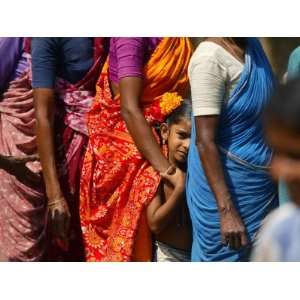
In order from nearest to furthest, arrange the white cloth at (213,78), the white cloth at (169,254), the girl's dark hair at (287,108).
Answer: the girl's dark hair at (287,108), the white cloth at (213,78), the white cloth at (169,254)

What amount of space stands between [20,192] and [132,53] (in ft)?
3.26

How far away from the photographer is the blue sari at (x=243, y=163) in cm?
445

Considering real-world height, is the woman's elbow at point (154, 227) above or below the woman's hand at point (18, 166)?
below

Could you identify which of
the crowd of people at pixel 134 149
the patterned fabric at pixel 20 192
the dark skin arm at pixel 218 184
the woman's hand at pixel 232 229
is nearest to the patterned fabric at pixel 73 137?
the crowd of people at pixel 134 149

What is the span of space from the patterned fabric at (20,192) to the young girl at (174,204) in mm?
653

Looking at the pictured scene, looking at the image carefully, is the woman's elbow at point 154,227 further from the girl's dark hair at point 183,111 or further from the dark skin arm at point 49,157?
the girl's dark hair at point 183,111

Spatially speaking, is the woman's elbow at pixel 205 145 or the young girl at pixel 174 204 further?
the young girl at pixel 174 204

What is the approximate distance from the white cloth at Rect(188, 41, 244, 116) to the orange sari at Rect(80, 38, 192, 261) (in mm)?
200

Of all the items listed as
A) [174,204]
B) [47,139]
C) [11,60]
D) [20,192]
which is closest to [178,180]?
[174,204]

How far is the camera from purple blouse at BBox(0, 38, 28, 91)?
4.75 meters

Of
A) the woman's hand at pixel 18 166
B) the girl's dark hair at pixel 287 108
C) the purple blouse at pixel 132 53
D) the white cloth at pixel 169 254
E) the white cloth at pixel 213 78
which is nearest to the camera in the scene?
the girl's dark hair at pixel 287 108

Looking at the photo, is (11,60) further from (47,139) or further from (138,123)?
(138,123)

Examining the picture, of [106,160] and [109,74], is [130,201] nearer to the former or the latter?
[106,160]

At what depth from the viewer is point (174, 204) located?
4695 mm
